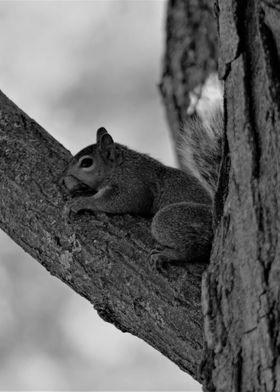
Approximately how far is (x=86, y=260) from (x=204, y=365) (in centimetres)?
76

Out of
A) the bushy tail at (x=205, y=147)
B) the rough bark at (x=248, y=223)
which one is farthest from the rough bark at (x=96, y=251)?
the bushy tail at (x=205, y=147)

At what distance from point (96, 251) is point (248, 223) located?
83cm

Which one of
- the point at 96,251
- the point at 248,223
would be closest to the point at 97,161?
the point at 96,251

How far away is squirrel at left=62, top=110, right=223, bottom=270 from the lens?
287cm

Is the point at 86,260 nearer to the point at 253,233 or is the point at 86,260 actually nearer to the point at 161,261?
the point at 161,261

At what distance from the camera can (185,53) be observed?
16.4 feet

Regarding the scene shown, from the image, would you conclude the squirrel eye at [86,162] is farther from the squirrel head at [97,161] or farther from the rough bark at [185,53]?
the rough bark at [185,53]

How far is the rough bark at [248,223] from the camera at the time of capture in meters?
1.87

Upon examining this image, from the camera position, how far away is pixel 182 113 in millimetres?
4910

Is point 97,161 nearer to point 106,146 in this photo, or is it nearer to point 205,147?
point 106,146

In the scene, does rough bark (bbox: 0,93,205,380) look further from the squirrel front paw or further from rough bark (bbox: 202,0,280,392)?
rough bark (bbox: 202,0,280,392)

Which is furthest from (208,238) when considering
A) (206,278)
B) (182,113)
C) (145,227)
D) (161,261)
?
(182,113)

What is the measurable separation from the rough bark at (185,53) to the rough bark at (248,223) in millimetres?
2776

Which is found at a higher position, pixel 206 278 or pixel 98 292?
pixel 98 292
